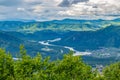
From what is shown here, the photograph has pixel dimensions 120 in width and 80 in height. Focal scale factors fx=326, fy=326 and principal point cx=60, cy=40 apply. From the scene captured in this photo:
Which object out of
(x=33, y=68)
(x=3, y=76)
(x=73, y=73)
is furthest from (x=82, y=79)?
(x=3, y=76)

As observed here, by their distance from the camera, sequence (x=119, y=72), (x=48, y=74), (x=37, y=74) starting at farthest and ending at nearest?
(x=119, y=72), (x=48, y=74), (x=37, y=74)

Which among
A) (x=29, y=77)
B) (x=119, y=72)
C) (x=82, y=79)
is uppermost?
(x=29, y=77)

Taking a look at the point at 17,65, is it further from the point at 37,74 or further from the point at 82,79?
the point at 82,79

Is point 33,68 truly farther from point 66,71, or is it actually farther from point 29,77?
point 66,71

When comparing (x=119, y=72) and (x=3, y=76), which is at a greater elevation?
(x=3, y=76)

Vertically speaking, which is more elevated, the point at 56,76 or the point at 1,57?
the point at 1,57

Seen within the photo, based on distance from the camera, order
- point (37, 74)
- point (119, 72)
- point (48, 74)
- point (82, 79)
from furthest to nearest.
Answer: point (119, 72)
point (82, 79)
point (48, 74)
point (37, 74)

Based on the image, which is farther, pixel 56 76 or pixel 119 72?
pixel 119 72

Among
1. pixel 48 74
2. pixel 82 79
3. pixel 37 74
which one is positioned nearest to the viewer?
pixel 37 74

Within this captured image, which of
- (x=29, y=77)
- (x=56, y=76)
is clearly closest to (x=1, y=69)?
(x=29, y=77)
